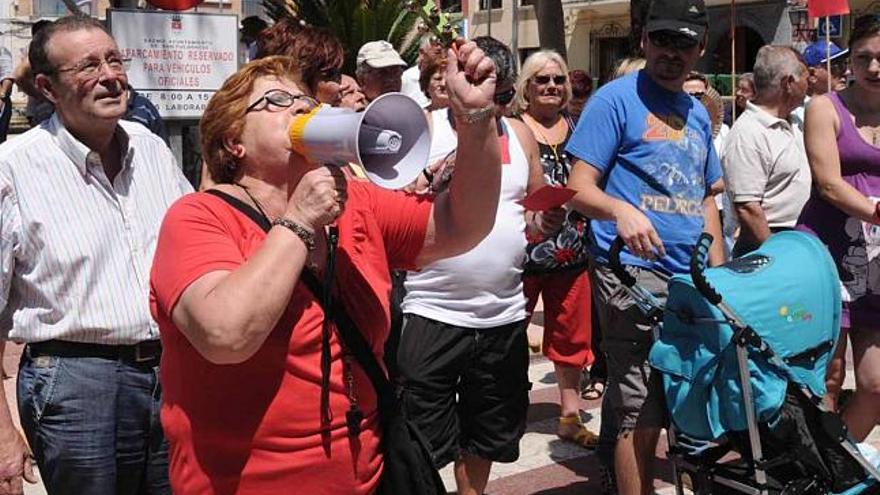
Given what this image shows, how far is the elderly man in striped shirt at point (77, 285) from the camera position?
3.04 metres

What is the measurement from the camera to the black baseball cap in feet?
13.5

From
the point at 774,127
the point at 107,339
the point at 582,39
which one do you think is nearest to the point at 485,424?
the point at 107,339

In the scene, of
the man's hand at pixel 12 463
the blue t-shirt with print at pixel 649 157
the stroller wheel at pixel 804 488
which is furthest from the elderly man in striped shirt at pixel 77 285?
the stroller wheel at pixel 804 488

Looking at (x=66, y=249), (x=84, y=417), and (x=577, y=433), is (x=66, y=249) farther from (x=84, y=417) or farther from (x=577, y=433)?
(x=577, y=433)

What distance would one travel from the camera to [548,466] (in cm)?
534

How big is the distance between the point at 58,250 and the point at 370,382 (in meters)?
1.10

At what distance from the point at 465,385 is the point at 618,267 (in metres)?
0.84

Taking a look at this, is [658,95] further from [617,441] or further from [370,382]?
[370,382]

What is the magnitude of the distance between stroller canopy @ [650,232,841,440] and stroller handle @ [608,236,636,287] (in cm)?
25

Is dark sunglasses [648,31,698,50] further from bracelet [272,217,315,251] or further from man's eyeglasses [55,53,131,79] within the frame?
bracelet [272,217,315,251]

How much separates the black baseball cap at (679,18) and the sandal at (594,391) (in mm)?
2890

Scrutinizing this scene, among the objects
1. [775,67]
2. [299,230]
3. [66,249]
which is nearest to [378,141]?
[299,230]

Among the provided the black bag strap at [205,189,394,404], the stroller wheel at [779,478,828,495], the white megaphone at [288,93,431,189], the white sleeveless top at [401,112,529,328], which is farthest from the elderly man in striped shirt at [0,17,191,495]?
the stroller wheel at [779,478,828,495]

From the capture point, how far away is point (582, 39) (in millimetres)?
37000
